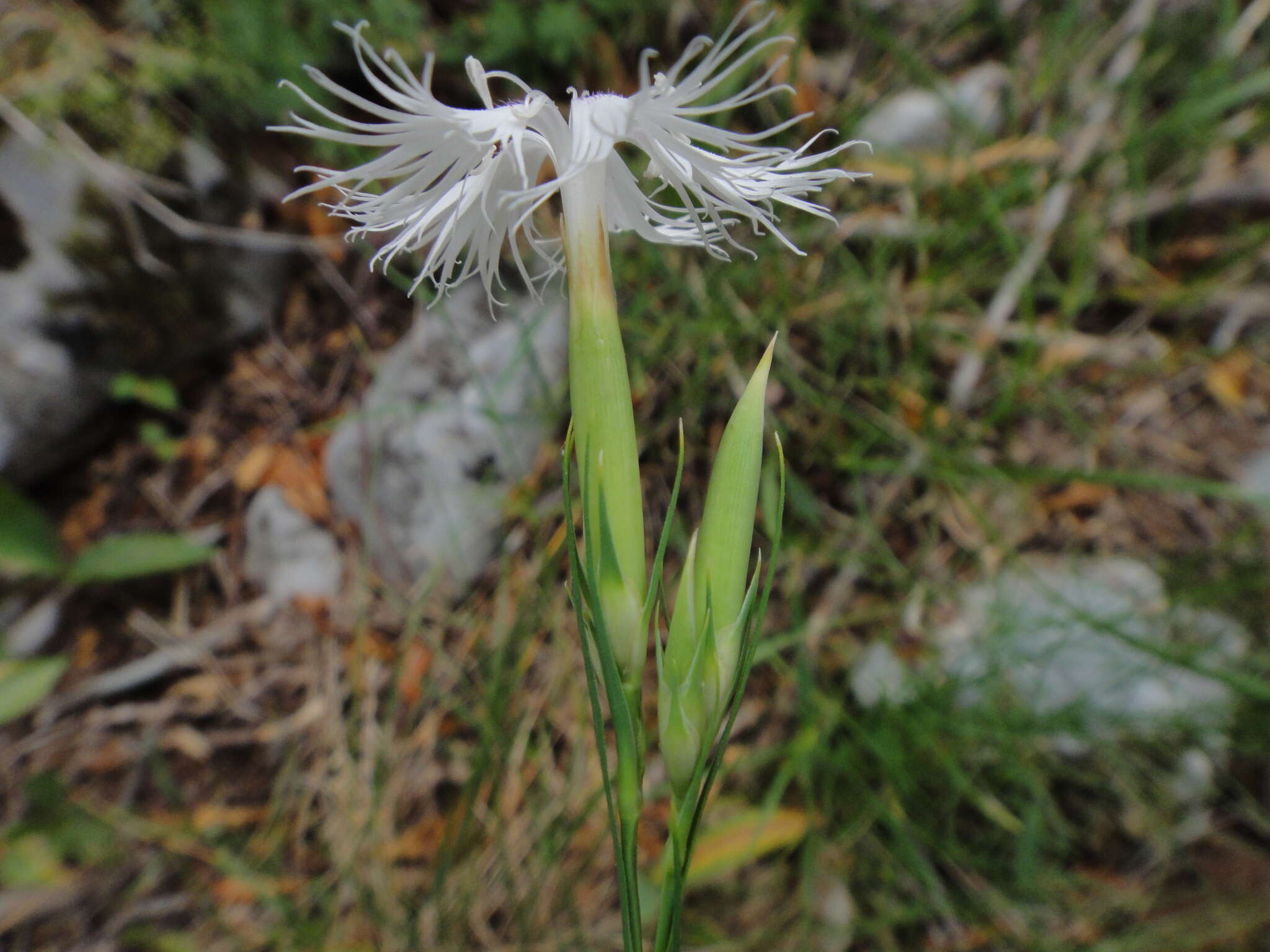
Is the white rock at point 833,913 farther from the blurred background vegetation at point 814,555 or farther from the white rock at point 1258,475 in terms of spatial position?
the white rock at point 1258,475

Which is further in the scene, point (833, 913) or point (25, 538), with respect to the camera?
point (25, 538)

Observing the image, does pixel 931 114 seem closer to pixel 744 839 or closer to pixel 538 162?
pixel 538 162

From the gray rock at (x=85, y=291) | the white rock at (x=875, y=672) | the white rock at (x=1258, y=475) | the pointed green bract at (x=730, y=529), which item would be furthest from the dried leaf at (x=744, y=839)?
the gray rock at (x=85, y=291)

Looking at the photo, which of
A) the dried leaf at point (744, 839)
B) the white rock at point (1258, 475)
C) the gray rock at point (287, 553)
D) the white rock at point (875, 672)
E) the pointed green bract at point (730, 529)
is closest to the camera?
the pointed green bract at point (730, 529)

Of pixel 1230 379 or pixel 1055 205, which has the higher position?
pixel 1055 205

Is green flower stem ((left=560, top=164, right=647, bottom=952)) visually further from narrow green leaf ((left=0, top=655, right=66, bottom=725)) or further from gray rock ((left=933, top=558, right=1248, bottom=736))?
narrow green leaf ((left=0, top=655, right=66, bottom=725))

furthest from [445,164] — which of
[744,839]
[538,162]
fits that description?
[744,839]
